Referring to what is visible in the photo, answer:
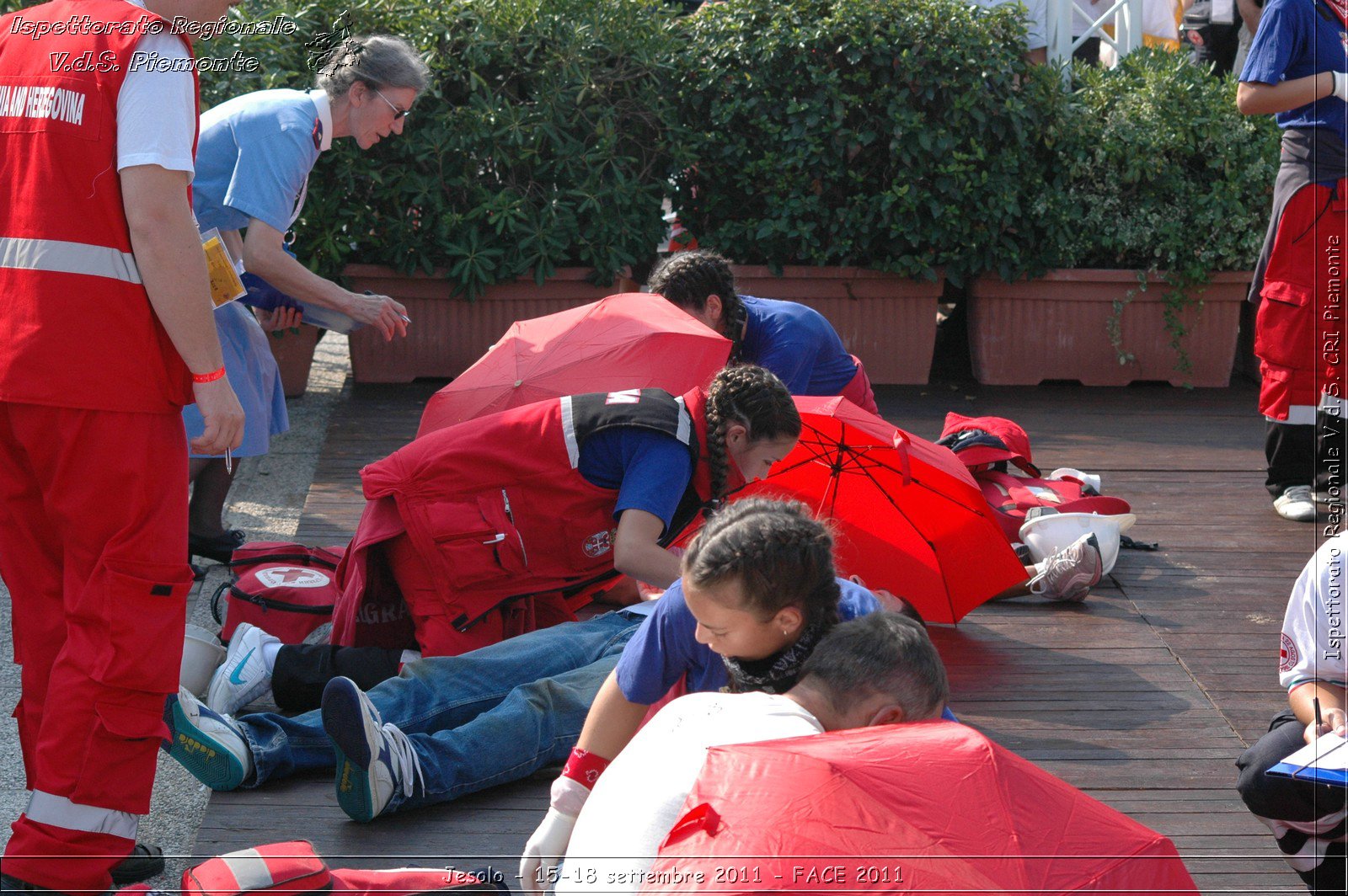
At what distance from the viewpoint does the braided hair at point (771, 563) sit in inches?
87.4

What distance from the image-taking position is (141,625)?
2.53 meters

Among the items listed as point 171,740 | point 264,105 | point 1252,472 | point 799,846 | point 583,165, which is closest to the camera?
point 799,846

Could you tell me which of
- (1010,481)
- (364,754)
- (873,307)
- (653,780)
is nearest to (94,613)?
(364,754)

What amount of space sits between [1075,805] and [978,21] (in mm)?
5568

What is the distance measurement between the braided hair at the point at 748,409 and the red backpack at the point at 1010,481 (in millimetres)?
1679

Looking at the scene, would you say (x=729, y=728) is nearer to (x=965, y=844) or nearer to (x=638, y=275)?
(x=965, y=844)

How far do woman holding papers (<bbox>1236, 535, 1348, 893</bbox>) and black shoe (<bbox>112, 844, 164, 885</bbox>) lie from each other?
2.23 m

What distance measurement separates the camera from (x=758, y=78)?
6.64 meters

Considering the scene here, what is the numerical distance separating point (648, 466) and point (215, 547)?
1.82 m

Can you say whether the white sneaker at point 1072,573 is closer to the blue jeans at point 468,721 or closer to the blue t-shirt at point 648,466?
the blue t-shirt at point 648,466

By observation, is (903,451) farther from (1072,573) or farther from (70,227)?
(70,227)

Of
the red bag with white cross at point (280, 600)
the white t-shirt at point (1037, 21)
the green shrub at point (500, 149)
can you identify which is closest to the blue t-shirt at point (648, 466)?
the red bag with white cross at point (280, 600)

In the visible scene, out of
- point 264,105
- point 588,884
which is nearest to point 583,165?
point 264,105

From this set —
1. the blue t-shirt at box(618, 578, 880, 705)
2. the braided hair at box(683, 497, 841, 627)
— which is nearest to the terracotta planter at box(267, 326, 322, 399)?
the blue t-shirt at box(618, 578, 880, 705)
